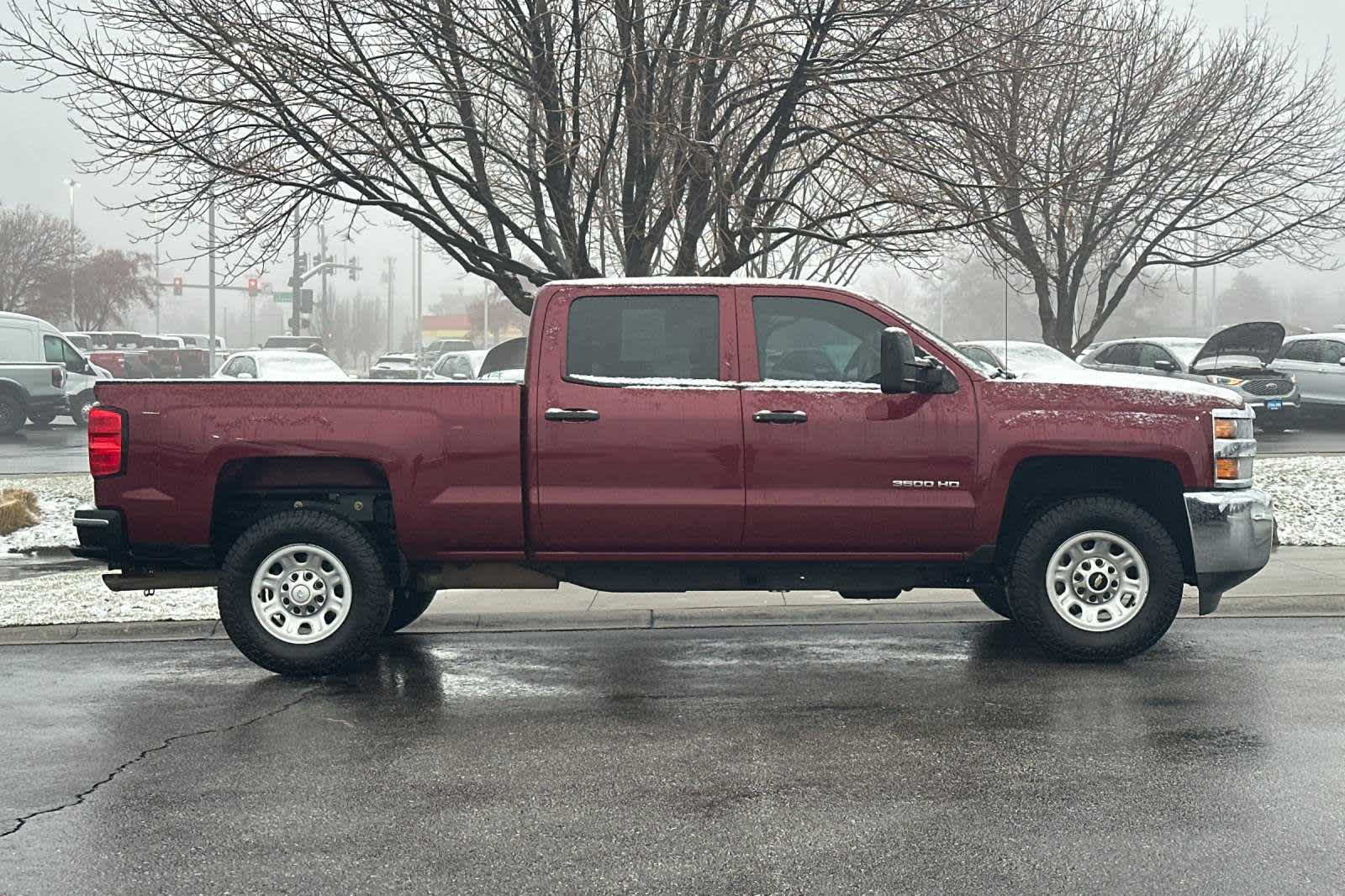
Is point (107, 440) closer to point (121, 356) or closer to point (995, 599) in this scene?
point (995, 599)

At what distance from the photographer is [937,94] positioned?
42.9ft

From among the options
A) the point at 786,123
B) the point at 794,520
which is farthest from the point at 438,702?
the point at 786,123

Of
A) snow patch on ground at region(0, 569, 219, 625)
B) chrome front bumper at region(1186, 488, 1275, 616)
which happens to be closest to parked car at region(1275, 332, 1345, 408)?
chrome front bumper at region(1186, 488, 1275, 616)

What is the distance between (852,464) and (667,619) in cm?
219

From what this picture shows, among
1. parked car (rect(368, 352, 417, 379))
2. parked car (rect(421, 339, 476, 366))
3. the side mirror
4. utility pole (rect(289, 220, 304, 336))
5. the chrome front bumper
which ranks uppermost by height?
utility pole (rect(289, 220, 304, 336))

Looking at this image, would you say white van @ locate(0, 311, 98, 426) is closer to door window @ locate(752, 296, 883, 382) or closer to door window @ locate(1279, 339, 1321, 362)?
door window @ locate(1279, 339, 1321, 362)

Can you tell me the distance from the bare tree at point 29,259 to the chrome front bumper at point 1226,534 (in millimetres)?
63651

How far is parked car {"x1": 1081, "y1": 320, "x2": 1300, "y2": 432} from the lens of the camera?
22875 millimetres

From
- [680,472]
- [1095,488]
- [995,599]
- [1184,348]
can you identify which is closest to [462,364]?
[1184,348]

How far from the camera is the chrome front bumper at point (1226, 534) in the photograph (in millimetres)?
7770

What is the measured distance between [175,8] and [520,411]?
288 inches

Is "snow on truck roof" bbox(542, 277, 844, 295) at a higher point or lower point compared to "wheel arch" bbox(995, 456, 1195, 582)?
higher

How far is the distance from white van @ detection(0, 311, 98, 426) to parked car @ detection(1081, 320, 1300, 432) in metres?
19.9

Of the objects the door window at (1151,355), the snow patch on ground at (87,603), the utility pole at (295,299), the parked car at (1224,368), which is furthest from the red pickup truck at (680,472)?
the utility pole at (295,299)
